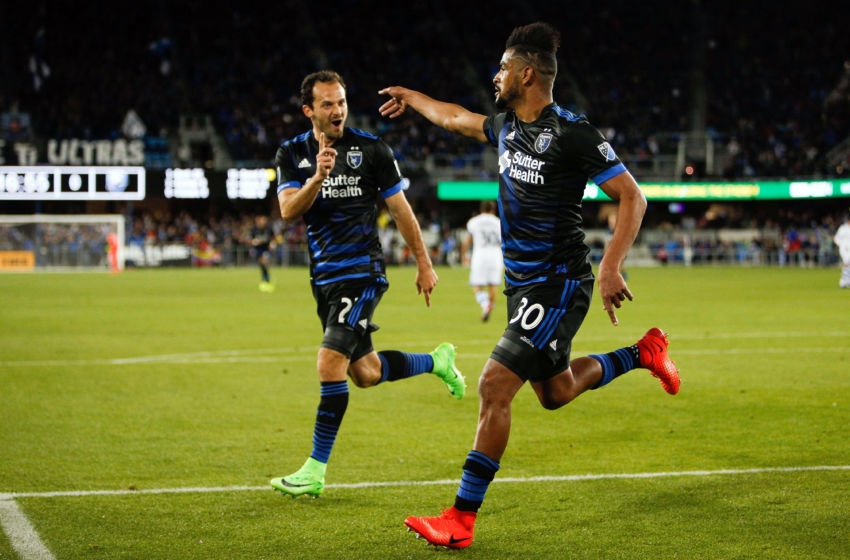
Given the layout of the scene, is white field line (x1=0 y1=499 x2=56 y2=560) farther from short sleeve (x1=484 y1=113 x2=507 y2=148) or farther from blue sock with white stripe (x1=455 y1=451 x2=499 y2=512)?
short sleeve (x1=484 y1=113 x2=507 y2=148)

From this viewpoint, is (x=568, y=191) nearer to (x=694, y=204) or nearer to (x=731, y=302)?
(x=731, y=302)

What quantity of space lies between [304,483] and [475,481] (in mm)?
1260

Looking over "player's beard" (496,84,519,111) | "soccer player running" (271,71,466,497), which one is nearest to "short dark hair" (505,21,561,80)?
"player's beard" (496,84,519,111)

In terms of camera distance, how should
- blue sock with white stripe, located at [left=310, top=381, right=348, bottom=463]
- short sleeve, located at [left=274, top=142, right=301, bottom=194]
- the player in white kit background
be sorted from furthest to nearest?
the player in white kit background, short sleeve, located at [left=274, top=142, right=301, bottom=194], blue sock with white stripe, located at [left=310, top=381, right=348, bottom=463]

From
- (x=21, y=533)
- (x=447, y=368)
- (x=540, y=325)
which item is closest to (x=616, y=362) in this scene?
(x=540, y=325)

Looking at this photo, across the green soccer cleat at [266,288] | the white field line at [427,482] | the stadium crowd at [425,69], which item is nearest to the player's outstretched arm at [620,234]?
the white field line at [427,482]

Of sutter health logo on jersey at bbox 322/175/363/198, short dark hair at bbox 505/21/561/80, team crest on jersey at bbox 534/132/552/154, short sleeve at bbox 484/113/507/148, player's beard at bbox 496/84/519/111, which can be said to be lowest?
sutter health logo on jersey at bbox 322/175/363/198

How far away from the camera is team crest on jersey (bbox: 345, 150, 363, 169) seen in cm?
642

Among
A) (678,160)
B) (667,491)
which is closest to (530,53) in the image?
(667,491)

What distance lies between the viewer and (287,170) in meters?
6.39

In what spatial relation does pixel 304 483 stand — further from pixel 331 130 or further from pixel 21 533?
pixel 331 130

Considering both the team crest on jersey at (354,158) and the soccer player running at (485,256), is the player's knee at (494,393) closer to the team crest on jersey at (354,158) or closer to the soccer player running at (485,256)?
the team crest on jersey at (354,158)

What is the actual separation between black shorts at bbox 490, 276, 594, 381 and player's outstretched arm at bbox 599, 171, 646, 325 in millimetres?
283

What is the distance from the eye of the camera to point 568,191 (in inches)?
202
